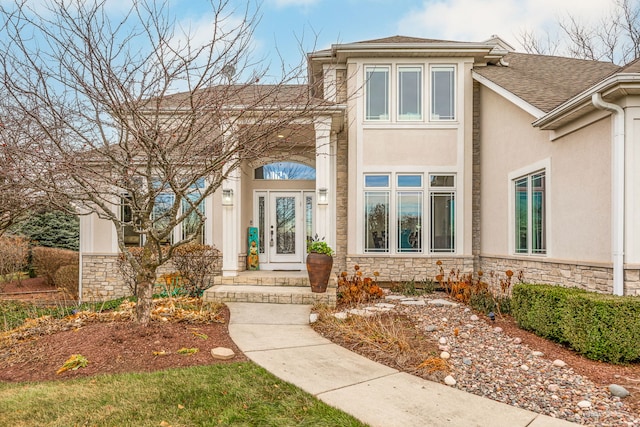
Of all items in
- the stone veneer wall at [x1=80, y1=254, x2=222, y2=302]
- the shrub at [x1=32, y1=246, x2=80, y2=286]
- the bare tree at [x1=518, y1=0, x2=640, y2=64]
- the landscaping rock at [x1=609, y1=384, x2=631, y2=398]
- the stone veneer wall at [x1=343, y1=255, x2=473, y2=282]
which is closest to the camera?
the landscaping rock at [x1=609, y1=384, x2=631, y2=398]

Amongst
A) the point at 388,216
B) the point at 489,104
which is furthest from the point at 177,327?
the point at 489,104

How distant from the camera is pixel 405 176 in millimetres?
9836

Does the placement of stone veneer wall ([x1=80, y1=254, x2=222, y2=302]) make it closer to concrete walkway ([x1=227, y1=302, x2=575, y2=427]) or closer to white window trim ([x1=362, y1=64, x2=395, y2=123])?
concrete walkway ([x1=227, y1=302, x2=575, y2=427])

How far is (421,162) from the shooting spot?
9.81 meters

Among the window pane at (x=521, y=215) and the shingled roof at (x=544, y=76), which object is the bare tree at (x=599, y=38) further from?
the window pane at (x=521, y=215)

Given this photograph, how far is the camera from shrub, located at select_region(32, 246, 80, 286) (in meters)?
12.4

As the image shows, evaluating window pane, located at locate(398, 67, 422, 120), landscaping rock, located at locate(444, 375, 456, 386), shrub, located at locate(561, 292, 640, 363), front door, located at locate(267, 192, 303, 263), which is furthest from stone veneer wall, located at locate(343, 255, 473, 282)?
landscaping rock, located at locate(444, 375, 456, 386)

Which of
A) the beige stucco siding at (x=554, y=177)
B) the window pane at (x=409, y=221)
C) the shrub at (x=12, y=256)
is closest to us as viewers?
the beige stucco siding at (x=554, y=177)

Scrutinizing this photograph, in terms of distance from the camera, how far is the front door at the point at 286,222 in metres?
10.9

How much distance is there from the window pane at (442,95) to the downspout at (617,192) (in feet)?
14.8

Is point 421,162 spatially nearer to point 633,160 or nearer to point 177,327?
point 633,160

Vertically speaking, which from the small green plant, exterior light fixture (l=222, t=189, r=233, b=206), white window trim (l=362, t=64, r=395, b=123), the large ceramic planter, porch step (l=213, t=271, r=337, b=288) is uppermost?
white window trim (l=362, t=64, r=395, b=123)

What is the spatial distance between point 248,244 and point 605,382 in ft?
26.7

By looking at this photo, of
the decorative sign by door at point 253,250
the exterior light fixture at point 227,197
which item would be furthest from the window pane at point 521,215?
the decorative sign by door at point 253,250
